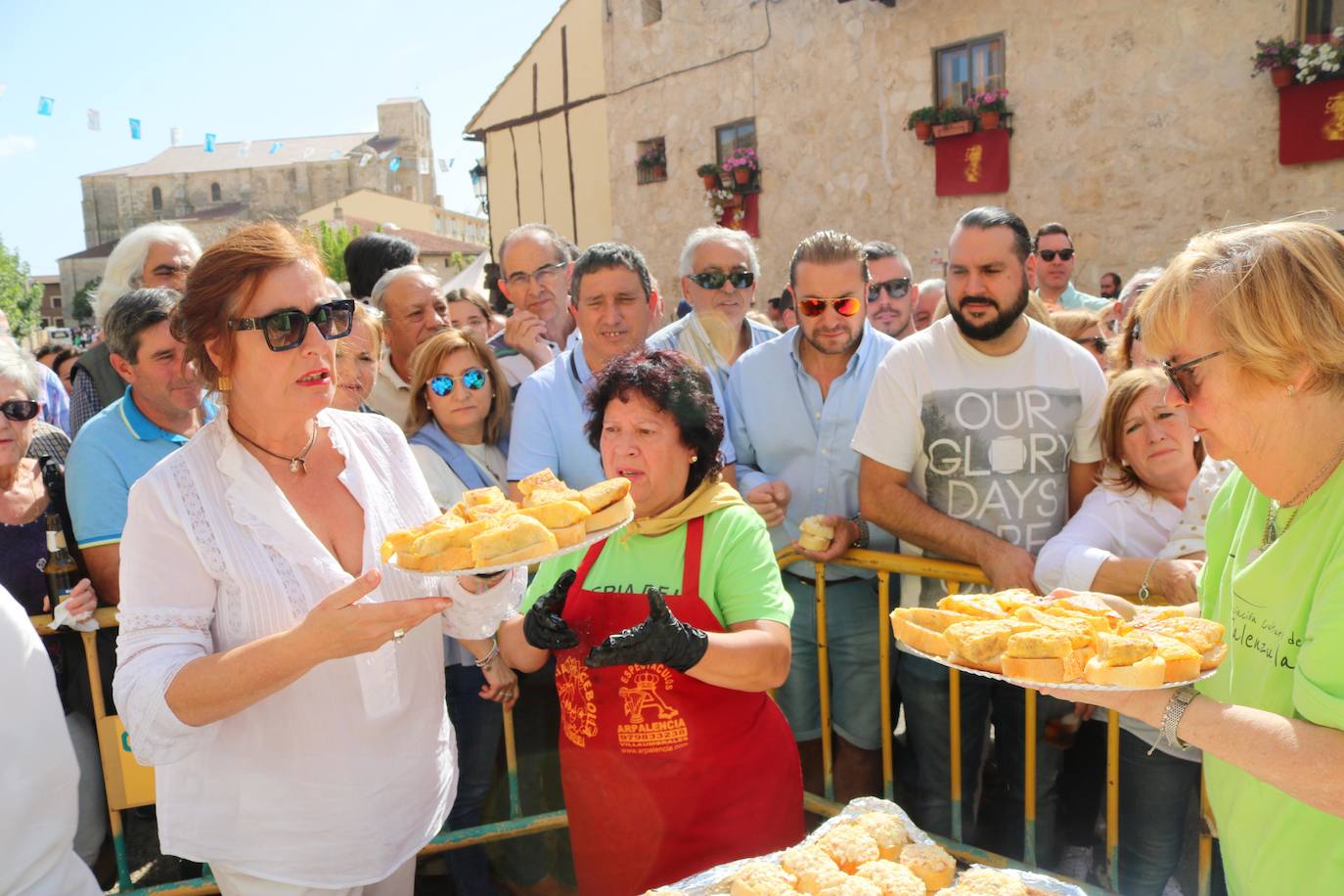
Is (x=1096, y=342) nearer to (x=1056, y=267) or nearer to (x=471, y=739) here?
(x=1056, y=267)

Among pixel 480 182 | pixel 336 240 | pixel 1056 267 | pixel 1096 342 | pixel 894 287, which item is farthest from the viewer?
pixel 336 240

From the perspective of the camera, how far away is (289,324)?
224 centimetres

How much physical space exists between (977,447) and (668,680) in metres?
1.66

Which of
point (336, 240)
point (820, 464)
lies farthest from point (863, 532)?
point (336, 240)

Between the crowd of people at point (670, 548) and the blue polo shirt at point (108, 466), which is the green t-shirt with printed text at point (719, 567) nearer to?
the crowd of people at point (670, 548)

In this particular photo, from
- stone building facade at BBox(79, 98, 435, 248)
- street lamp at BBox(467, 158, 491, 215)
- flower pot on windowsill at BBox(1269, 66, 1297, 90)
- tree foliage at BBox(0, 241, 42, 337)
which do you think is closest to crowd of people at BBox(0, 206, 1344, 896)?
flower pot on windowsill at BBox(1269, 66, 1297, 90)

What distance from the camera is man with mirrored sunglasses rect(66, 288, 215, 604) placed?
3.26 m

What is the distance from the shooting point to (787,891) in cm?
182

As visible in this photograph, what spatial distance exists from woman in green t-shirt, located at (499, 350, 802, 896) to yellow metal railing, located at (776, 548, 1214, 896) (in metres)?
0.69

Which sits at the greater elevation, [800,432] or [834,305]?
[834,305]

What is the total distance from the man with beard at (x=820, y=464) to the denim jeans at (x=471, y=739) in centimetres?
119

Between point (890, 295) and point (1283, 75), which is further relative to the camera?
point (1283, 75)

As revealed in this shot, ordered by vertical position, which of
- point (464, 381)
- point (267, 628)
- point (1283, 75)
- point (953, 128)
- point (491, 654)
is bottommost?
point (491, 654)

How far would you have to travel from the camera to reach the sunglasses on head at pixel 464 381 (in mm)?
3881
